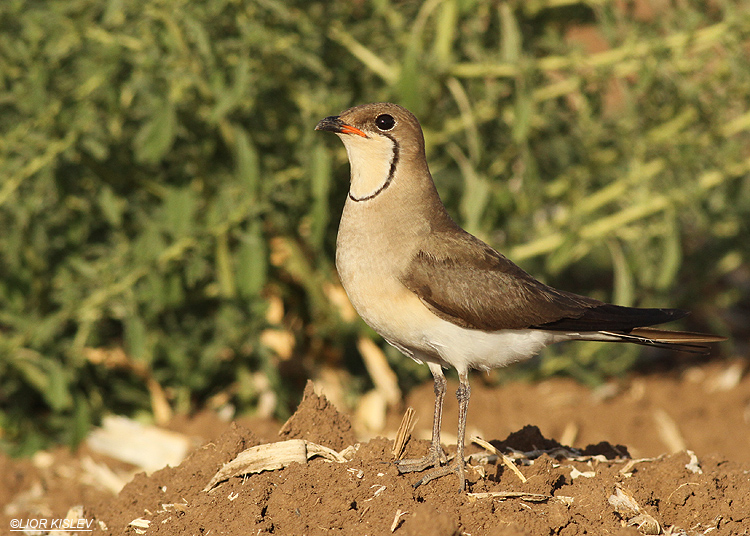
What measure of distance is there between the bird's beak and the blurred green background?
1.17m

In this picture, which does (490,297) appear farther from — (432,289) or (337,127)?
(337,127)

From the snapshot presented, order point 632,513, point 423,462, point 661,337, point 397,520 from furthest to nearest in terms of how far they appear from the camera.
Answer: point 661,337
point 423,462
point 632,513
point 397,520

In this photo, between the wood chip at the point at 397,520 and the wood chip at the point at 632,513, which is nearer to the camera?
the wood chip at the point at 397,520

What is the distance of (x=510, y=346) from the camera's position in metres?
4.65

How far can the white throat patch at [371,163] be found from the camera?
15.8ft

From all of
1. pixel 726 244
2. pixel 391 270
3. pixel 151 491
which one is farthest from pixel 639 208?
pixel 151 491

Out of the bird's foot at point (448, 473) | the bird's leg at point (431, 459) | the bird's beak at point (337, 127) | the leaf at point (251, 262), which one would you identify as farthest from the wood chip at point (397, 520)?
the leaf at point (251, 262)

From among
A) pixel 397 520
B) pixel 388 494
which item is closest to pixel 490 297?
pixel 388 494

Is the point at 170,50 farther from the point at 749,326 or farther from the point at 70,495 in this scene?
the point at 749,326

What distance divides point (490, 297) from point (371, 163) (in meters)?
0.98

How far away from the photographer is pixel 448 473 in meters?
4.26

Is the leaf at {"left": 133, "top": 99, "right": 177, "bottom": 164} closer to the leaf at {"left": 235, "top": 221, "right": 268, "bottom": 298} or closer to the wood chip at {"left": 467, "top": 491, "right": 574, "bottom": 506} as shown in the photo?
the leaf at {"left": 235, "top": 221, "right": 268, "bottom": 298}

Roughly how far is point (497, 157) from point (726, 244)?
2734mm

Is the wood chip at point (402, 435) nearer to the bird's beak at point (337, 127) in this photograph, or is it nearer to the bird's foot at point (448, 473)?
the bird's foot at point (448, 473)
